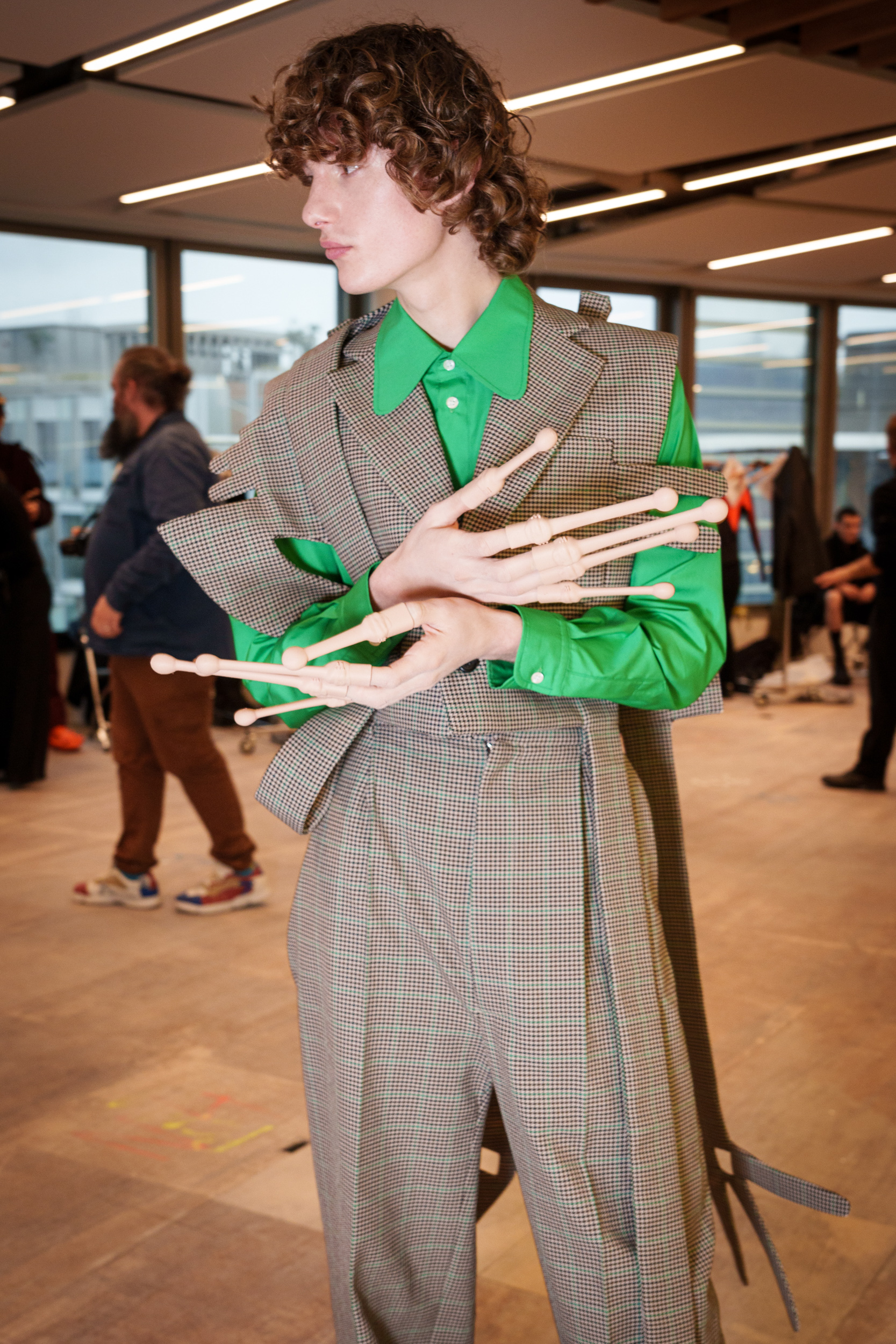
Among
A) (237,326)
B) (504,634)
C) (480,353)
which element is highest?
(237,326)

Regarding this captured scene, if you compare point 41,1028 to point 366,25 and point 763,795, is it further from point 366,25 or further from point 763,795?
point 763,795

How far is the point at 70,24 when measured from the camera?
4.27m

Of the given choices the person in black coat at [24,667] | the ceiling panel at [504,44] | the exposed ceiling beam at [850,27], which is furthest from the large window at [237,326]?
the exposed ceiling beam at [850,27]

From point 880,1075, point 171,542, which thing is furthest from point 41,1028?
point 171,542

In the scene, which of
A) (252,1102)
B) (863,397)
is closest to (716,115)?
(252,1102)

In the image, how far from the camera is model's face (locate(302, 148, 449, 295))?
45.2 inches

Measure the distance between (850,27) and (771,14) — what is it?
41cm

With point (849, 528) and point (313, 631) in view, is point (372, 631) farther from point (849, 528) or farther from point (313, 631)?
point (849, 528)

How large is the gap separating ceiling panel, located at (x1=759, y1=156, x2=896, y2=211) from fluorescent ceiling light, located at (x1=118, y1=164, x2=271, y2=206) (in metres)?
2.75

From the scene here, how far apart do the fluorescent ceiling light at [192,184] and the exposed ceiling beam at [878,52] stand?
263 cm

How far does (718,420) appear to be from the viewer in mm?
10312

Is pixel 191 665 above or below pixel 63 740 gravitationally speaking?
above

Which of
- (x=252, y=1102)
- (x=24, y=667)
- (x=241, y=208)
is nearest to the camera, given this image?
(x=252, y=1102)

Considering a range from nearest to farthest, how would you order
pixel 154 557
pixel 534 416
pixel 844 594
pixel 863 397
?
pixel 534 416, pixel 154 557, pixel 844 594, pixel 863 397
